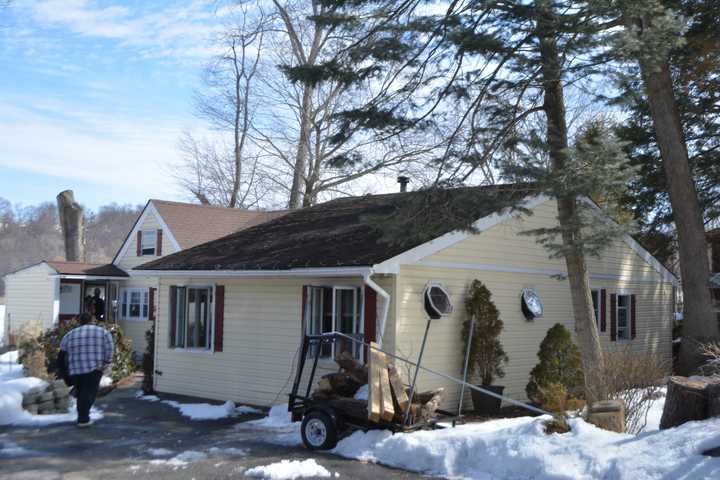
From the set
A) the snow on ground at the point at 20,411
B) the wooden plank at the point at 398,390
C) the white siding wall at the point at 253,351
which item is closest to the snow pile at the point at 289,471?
the wooden plank at the point at 398,390

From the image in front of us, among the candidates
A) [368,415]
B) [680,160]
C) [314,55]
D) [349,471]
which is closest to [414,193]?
[368,415]

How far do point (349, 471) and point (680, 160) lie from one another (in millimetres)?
12014

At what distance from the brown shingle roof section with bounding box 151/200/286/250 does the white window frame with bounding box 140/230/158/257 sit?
0.94m

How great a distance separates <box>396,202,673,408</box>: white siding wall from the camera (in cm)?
1284

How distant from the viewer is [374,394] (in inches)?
375

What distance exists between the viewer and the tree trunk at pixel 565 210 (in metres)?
10.8

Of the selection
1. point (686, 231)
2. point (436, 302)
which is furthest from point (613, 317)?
point (436, 302)

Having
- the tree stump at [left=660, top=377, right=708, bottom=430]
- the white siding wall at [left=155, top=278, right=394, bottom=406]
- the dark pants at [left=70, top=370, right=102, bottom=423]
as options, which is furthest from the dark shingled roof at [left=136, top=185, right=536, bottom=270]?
the tree stump at [left=660, top=377, right=708, bottom=430]

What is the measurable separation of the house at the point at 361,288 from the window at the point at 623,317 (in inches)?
20.3

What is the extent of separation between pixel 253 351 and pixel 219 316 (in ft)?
3.92

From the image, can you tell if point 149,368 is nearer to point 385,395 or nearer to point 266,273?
point 266,273

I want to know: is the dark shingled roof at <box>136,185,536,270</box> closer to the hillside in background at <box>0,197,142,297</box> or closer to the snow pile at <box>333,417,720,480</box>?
the snow pile at <box>333,417,720,480</box>

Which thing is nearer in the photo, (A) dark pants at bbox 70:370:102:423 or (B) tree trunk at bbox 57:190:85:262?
(A) dark pants at bbox 70:370:102:423

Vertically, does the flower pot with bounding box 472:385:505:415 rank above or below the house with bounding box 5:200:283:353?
below
